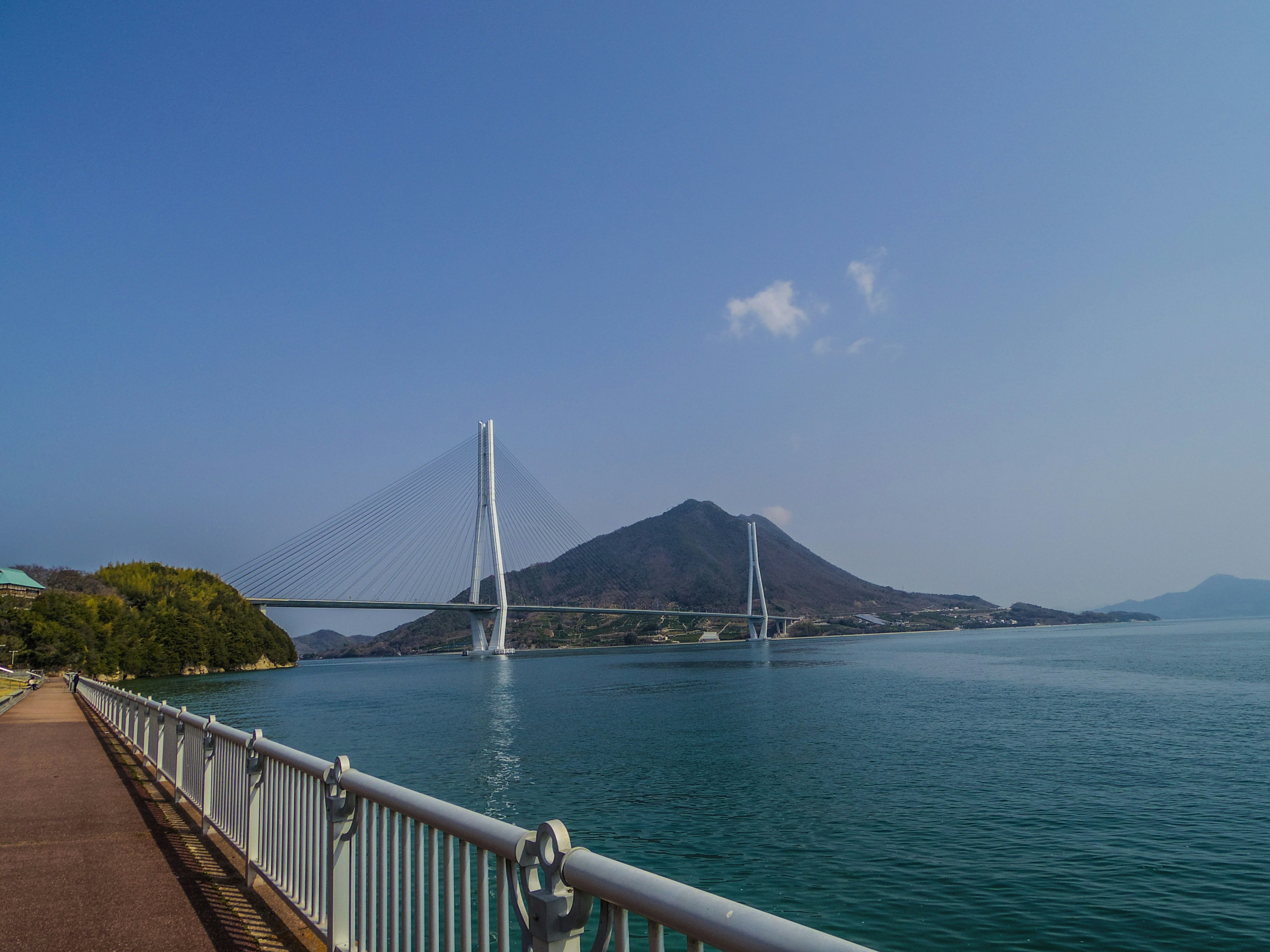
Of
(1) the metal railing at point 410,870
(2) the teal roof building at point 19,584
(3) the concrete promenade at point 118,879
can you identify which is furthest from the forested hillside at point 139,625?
(1) the metal railing at point 410,870

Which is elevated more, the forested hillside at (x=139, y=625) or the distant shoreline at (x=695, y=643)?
the forested hillside at (x=139, y=625)

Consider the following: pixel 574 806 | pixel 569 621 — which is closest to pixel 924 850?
pixel 574 806

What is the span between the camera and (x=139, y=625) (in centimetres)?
6888

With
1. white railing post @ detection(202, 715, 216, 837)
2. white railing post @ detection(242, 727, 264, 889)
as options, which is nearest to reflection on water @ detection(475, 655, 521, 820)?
white railing post @ detection(202, 715, 216, 837)

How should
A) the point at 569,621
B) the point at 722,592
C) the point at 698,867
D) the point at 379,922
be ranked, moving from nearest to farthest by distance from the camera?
the point at 379,922
the point at 698,867
the point at 569,621
the point at 722,592

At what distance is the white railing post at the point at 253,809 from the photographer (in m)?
4.79

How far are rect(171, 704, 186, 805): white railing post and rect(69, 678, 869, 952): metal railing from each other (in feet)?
0.99

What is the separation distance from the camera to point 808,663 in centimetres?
5931

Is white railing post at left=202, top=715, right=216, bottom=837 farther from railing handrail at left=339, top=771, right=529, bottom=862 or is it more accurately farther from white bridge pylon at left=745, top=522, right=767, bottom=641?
white bridge pylon at left=745, top=522, right=767, bottom=641

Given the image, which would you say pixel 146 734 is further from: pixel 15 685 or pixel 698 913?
pixel 15 685

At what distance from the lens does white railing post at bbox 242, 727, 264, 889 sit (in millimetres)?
4789

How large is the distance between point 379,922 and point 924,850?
9.42 metres

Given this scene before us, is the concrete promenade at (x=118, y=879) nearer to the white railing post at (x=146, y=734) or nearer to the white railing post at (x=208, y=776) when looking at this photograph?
the white railing post at (x=208, y=776)

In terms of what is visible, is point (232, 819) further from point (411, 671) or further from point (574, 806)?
point (411, 671)
